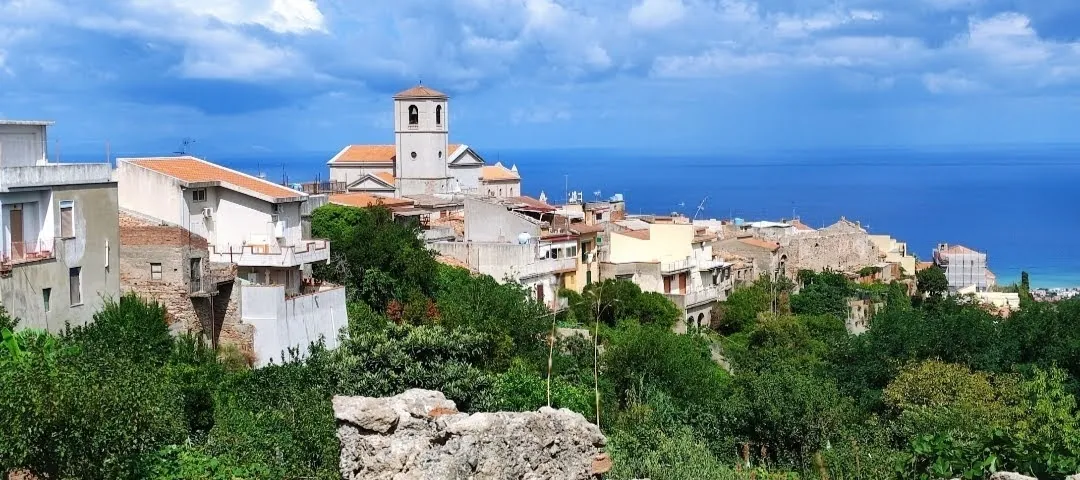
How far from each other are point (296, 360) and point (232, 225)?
5939 mm

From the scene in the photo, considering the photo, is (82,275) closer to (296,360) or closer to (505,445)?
(296,360)

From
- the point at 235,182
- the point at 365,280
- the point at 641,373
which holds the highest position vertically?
the point at 235,182

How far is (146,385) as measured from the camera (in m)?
16.3

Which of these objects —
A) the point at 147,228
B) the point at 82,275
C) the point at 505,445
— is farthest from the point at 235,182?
the point at 505,445

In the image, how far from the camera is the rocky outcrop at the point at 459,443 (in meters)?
13.3

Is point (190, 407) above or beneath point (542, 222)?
beneath

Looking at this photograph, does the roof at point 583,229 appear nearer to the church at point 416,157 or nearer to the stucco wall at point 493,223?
the stucco wall at point 493,223

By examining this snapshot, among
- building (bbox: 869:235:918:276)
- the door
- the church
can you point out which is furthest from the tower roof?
the door

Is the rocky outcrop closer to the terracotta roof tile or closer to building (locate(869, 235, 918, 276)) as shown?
building (locate(869, 235, 918, 276))

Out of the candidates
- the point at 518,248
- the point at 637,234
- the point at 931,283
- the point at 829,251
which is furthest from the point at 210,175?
the point at 829,251

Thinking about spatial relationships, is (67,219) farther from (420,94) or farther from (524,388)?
(420,94)

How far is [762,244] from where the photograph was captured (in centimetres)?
6009

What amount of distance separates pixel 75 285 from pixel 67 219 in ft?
4.19

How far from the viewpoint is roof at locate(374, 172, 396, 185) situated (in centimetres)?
7451
